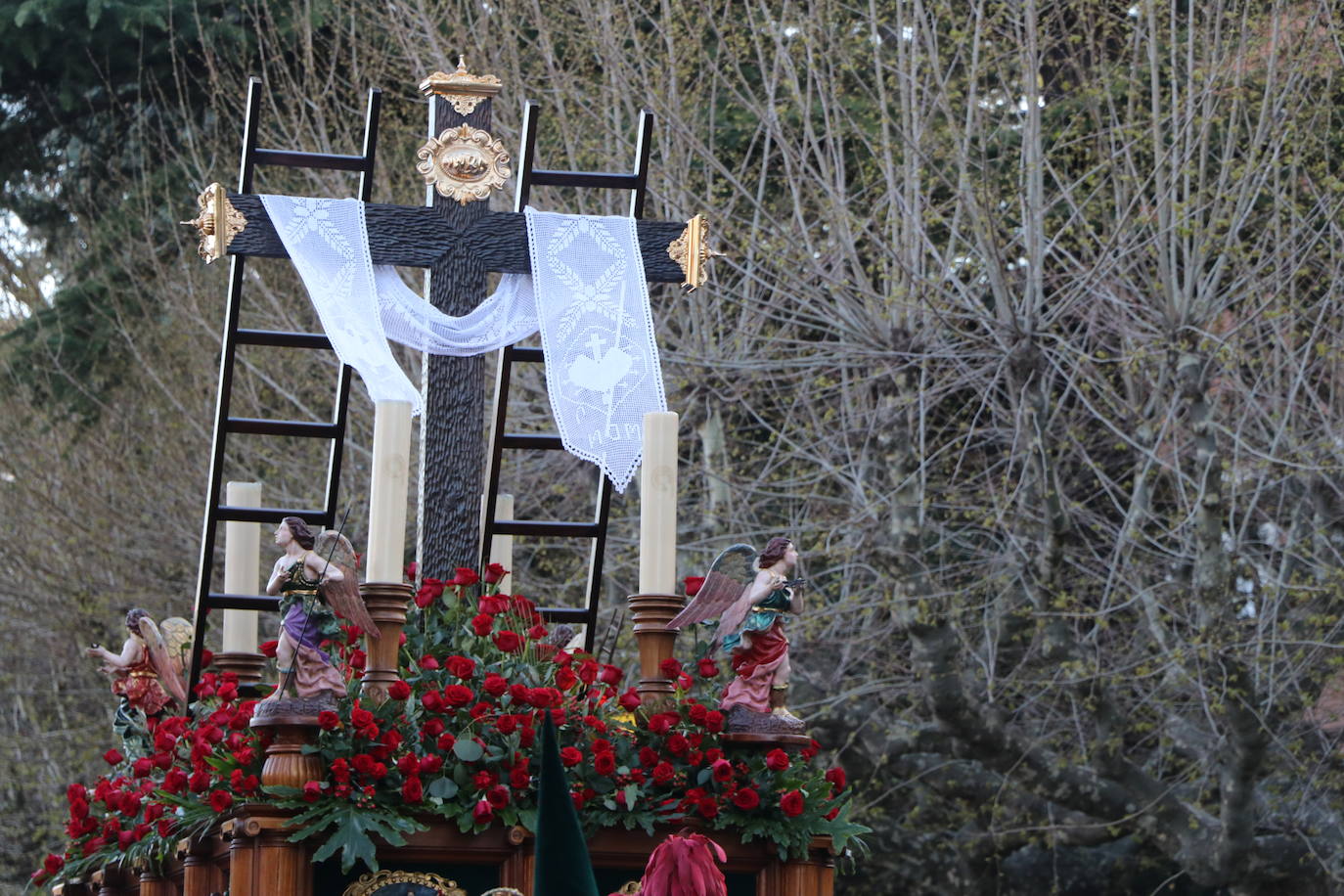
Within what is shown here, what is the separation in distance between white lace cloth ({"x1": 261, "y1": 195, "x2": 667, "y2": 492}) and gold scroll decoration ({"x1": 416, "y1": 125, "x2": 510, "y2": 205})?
0.24 metres

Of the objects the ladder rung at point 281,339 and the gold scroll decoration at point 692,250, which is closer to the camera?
the ladder rung at point 281,339

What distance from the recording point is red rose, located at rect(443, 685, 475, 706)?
21.6 feet

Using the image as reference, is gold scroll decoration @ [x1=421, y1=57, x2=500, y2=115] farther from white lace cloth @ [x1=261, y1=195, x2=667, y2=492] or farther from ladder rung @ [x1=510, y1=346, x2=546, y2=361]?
ladder rung @ [x1=510, y1=346, x2=546, y2=361]

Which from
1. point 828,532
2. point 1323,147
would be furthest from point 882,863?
point 1323,147

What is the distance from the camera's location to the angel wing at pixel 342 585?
21.4 feet

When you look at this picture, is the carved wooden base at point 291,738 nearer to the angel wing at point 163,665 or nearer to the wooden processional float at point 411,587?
the wooden processional float at point 411,587

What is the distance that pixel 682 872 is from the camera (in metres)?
4.68

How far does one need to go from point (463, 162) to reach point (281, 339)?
97cm

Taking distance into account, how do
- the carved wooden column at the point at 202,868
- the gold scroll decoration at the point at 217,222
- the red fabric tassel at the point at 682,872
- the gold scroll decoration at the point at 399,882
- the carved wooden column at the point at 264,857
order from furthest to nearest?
1. the gold scroll decoration at the point at 217,222
2. the carved wooden column at the point at 202,868
3. the gold scroll decoration at the point at 399,882
4. the carved wooden column at the point at 264,857
5. the red fabric tassel at the point at 682,872

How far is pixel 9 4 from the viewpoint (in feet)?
66.7

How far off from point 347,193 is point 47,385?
198 inches

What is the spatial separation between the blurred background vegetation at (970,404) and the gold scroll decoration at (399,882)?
6.55 m

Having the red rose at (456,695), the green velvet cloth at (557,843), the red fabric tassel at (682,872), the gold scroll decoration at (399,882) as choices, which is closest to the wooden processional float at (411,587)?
the gold scroll decoration at (399,882)

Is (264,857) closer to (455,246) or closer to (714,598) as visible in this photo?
(714,598)
